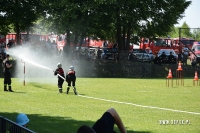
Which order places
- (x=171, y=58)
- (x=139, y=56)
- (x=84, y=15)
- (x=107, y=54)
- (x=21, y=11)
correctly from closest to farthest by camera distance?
(x=21, y=11), (x=84, y=15), (x=139, y=56), (x=107, y=54), (x=171, y=58)

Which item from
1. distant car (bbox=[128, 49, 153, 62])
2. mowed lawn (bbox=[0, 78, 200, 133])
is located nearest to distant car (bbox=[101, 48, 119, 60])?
distant car (bbox=[128, 49, 153, 62])

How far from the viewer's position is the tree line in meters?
51.1

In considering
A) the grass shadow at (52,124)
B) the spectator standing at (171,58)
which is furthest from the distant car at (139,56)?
the grass shadow at (52,124)

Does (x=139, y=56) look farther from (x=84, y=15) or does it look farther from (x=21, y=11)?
(x=21, y=11)

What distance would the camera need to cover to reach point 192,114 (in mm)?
20328

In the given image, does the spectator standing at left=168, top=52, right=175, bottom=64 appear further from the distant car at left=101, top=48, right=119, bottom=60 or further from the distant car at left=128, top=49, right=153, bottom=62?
the distant car at left=101, top=48, right=119, bottom=60

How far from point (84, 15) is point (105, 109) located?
31.3 meters

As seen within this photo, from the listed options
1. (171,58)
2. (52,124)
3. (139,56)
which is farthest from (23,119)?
(171,58)

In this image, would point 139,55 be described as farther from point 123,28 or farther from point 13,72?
point 13,72

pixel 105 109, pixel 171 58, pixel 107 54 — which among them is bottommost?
pixel 105 109

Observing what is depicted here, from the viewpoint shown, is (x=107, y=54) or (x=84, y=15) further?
(x=107, y=54)

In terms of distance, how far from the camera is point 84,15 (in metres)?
52.3

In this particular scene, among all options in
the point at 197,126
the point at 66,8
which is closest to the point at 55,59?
the point at 66,8

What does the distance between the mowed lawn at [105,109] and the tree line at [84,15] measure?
20.9m
